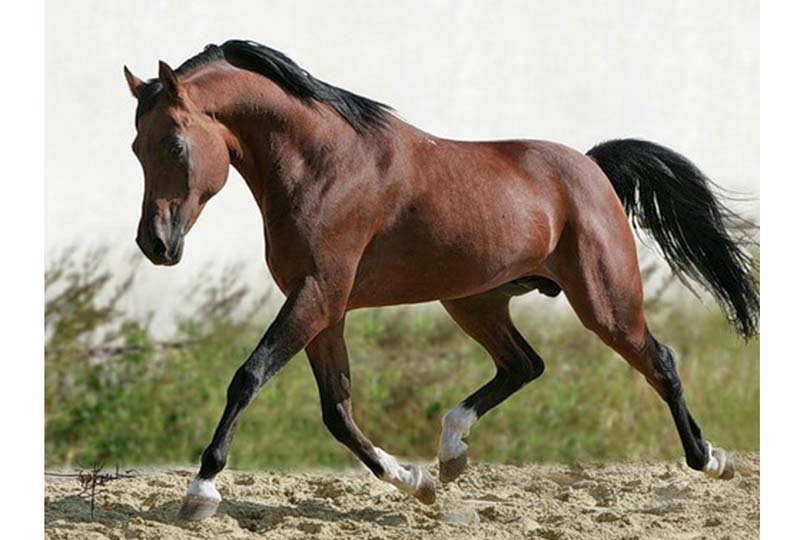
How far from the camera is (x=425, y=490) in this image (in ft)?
18.8

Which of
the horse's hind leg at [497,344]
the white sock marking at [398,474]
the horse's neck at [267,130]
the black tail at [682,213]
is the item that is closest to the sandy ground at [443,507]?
the white sock marking at [398,474]

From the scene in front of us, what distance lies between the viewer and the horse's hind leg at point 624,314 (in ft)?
19.3

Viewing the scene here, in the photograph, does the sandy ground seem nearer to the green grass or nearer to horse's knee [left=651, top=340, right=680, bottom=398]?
horse's knee [left=651, top=340, right=680, bottom=398]

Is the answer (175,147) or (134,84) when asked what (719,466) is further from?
(134,84)

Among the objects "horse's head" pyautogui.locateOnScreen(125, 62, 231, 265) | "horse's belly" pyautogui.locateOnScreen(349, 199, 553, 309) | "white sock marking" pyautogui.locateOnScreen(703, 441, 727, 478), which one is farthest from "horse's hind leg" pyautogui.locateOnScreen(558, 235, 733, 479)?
"horse's head" pyautogui.locateOnScreen(125, 62, 231, 265)

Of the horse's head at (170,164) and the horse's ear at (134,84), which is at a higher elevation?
the horse's ear at (134,84)

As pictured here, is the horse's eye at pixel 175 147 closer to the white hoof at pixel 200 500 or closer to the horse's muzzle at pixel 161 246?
the horse's muzzle at pixel 161 246

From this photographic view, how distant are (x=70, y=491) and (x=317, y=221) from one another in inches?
80.3

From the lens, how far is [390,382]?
328 inches

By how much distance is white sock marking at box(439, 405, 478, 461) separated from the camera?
19.6 feet

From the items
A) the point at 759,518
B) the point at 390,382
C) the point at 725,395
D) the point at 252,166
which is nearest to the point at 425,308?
the point at 390,382

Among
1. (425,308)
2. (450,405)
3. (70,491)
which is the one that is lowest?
(70,491)

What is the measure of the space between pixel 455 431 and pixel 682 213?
1.48 meters

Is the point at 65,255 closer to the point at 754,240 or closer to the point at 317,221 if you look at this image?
the point at 317,221
